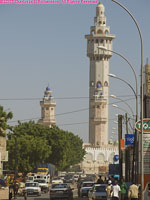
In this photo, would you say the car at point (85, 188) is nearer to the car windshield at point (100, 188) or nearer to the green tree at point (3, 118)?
the car windshield at point (100, 188)

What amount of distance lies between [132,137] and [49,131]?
71.7 metres

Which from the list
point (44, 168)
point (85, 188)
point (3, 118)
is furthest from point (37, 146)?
point (85, 188)

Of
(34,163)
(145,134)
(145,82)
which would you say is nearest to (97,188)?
(145,134)

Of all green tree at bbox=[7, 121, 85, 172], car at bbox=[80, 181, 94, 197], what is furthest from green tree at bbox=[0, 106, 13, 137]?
green tree at bbox=[7, 121, 85, 172]

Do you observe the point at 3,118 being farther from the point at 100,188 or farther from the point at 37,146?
the point at 37,146

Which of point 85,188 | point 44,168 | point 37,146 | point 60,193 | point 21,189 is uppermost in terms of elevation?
point 37,146

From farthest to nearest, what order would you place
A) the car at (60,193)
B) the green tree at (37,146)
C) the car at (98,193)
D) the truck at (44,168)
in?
the green tree at (37,146) < the truck at (44,168) < the car at (60,193) < the car at (98,193)

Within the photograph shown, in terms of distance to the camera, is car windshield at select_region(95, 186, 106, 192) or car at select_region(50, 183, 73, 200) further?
car at select_region(50, 183, 73, 200)

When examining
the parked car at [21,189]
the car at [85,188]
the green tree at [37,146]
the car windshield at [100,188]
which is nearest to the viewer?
the car windshield at [100,188]

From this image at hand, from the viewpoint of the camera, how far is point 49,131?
119 meters

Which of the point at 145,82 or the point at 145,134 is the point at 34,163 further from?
the point at 145,134

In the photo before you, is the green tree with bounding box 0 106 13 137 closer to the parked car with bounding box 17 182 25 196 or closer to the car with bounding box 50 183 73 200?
the parked car with bounding box 17 182 25 196

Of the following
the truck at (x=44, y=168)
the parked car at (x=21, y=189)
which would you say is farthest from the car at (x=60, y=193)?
the truck at (x=44, y=168)

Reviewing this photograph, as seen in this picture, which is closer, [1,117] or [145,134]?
[145,134]
